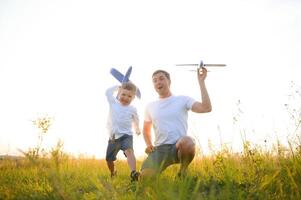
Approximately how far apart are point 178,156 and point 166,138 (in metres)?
0.36

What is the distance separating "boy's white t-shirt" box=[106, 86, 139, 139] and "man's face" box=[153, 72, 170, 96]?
1084 mm

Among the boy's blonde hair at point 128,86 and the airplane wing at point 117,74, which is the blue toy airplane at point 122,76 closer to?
the airplane wing at point 117,74

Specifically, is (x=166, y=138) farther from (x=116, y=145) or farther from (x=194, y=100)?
(x=116, y=145)

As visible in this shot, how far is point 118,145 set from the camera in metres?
5.32

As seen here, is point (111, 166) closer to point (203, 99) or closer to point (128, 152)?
point (128, 152)

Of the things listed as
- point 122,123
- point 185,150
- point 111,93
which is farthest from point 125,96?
point 185,150

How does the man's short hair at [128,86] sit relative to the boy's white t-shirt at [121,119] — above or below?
above

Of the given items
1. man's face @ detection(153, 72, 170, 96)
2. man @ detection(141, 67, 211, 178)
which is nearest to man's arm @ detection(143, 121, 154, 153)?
man @ detection(141, 67, 211, 178)

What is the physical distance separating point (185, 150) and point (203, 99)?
69cm

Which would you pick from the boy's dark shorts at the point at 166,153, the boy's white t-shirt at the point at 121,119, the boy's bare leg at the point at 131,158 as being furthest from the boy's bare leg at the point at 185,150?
the boy's white t-shirt at the point at 121,119

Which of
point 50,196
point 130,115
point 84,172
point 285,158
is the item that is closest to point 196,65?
point 285,158

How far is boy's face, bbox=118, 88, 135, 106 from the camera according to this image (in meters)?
5.57

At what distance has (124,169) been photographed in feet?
19.1

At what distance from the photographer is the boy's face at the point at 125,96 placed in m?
5.57
